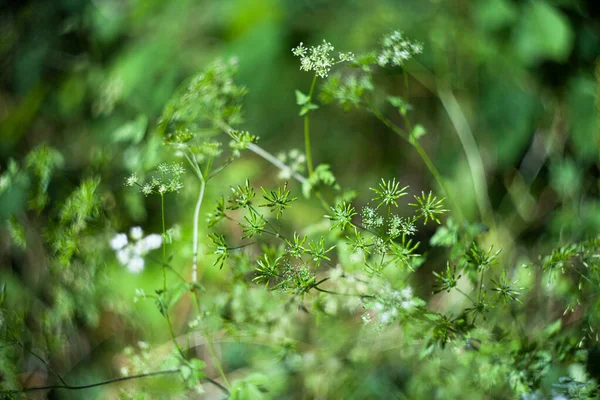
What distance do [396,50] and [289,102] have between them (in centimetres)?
84

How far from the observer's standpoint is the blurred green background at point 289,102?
3.52ft

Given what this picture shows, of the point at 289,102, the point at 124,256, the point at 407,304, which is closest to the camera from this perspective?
the point at 407,304

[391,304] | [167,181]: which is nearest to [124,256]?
[167,181]

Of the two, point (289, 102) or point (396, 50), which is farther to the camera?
point (289, 102)

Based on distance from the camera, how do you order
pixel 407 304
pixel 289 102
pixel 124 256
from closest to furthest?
pixel 407 304 → pixel 124 256 → pixel 289 102

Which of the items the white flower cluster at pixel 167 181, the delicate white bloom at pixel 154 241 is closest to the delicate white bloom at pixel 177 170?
the white flower cluster at pixel 167 181

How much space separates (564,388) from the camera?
0.63 metres

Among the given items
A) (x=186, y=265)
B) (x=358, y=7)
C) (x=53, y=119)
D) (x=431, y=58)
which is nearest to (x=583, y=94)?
(x=431, y=58)

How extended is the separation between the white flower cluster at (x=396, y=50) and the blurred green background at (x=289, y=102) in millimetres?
379

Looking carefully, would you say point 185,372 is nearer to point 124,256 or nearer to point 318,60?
point 124,256

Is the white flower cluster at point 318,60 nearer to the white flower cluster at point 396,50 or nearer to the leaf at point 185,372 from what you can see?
the white flower cluster at point 396,50

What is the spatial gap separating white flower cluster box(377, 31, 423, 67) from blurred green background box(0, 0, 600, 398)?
38 centimetres

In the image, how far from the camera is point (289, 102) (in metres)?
1.44

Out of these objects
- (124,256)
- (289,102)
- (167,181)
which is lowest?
(289,102)
